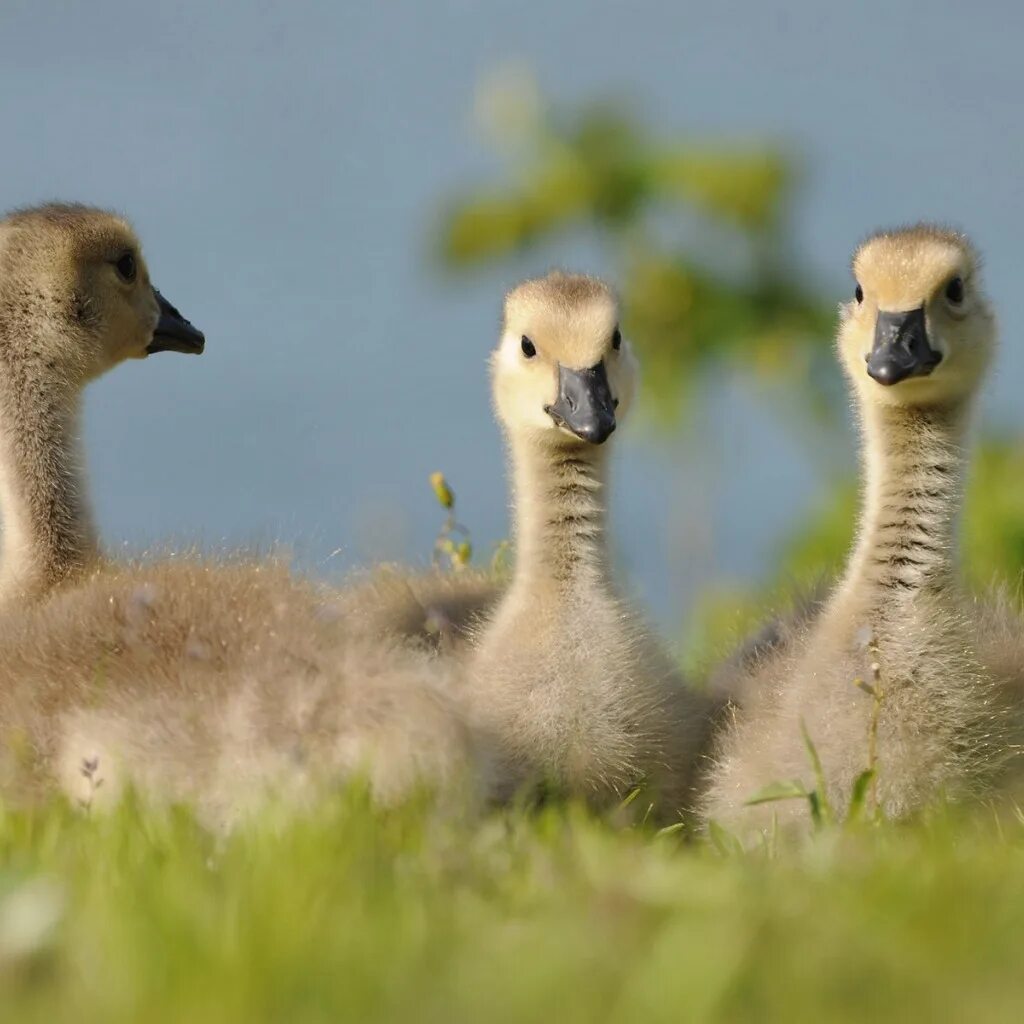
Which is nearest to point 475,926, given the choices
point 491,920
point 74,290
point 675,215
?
point 491,920

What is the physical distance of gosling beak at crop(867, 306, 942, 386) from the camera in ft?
14.7

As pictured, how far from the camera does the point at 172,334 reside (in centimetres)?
610

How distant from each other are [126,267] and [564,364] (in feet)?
5.92

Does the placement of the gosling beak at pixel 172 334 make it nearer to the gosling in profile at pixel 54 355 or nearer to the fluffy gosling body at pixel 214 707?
the gosling in profile at pixel 54 355

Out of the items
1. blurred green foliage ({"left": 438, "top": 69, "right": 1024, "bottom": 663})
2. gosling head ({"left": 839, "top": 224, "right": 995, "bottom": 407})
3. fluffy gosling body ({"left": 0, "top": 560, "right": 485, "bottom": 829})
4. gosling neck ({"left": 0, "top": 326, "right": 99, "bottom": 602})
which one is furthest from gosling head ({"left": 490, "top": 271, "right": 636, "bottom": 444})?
blurred green foliage ({"left": 438, "top": 69, "right": 1024, "bottom": 663})

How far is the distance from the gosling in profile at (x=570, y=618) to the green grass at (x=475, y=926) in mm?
847

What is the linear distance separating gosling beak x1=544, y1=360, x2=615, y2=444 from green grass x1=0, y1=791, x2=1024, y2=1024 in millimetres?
1332

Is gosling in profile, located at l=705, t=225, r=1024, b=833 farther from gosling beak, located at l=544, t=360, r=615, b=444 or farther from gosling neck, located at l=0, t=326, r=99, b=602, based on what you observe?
gosling neck, located at l=0, t=326, r=99, b=602

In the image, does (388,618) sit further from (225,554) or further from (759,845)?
(759,845)

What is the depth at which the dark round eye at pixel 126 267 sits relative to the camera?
5.84 metres

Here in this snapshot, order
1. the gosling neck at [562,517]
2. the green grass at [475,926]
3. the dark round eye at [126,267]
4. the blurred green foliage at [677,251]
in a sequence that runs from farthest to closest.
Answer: the blurred green foliage at [677,251], the dark round eye at [126,267], the gosling neck at [562,517], the green grass at [475,926]

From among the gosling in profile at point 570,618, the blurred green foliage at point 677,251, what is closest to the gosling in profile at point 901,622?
the gosling in profile at point 570,618

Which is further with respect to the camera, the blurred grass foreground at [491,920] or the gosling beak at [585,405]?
the gosling beak at [585,405]

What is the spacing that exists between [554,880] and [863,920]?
56cm
